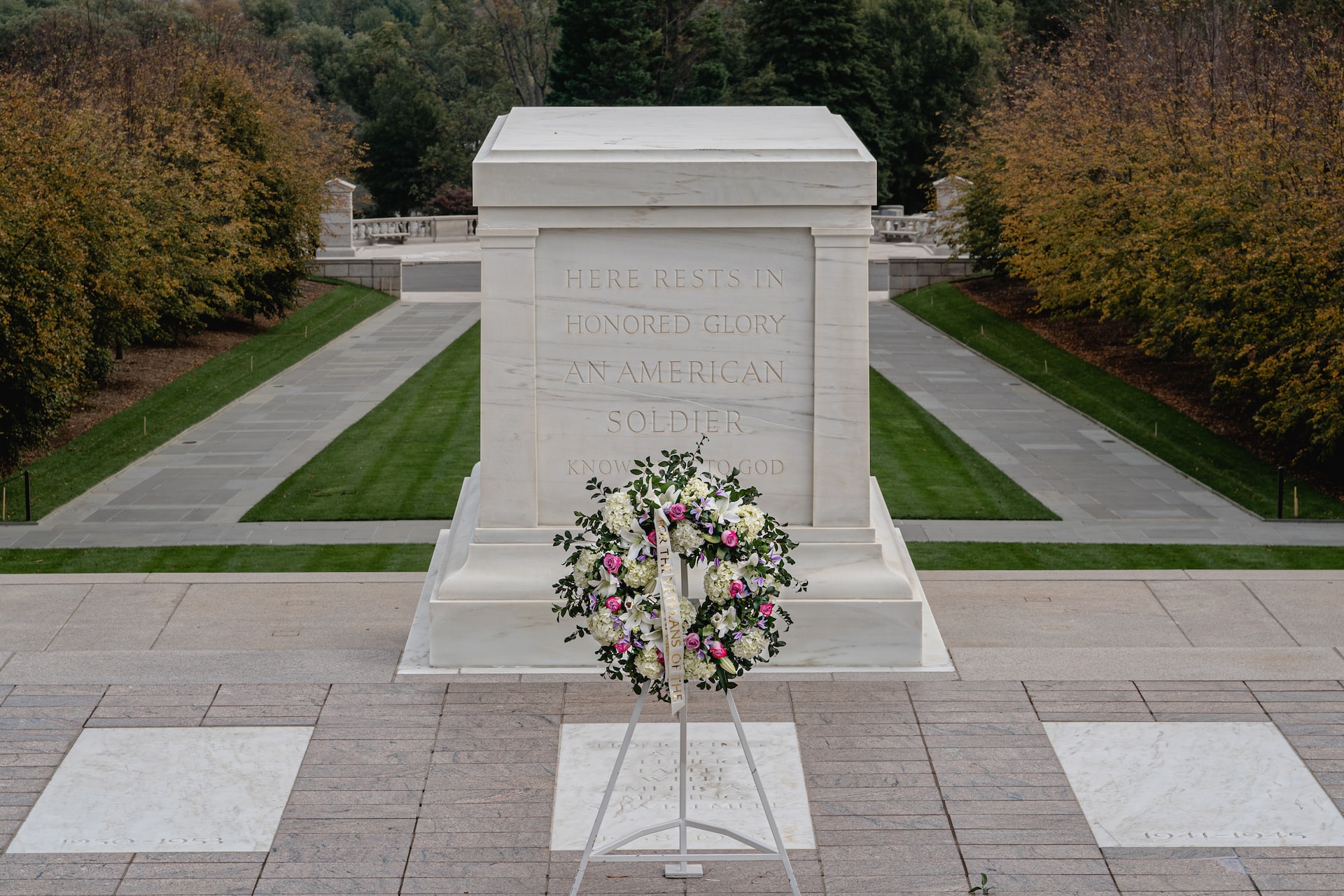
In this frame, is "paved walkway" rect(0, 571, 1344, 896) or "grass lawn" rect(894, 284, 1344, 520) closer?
"paved walkway" rect(0, 571, 1344, 896)

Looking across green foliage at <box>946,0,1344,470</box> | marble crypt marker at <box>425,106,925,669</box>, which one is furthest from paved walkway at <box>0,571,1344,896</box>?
green foliage at <box>946,0,1344,470</box>

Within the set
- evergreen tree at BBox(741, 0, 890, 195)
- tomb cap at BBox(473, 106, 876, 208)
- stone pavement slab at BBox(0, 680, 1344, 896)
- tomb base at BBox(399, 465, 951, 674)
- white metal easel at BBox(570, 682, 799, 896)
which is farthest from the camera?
evergreen tree at BBox(741, 0, 890, 195)

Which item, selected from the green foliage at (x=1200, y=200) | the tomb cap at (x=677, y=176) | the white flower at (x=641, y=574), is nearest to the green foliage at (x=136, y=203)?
the tomb cap at (x=677, y=176)

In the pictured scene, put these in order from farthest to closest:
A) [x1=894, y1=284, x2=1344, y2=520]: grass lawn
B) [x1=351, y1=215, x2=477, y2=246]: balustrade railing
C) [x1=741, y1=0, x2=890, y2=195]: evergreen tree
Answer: [x1=741, y1=0, x2=890, y2=195]: evergreen tree
[x1=351, y1=215, x2=477, y2=246]: balustrade railing
[x1=894, y1=284, x2=1344, y2=520]: grass lawn

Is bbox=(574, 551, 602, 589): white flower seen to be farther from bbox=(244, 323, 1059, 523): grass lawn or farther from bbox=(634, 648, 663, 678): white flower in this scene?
bbox=(244, 323, 1059, 523): grass lawn

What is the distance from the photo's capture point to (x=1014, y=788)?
7.94 metres

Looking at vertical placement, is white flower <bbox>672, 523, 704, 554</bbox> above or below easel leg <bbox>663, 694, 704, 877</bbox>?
above

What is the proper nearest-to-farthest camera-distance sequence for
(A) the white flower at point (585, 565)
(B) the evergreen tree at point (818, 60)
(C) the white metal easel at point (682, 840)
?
1. (C) the white metal easel at point (682, 840)
2. (A) the white flower at point (585, 565)
3. (B) the evergreen tree at point (818, 60)

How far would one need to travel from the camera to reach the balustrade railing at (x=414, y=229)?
163 ft

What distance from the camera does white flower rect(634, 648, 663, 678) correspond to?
664cm

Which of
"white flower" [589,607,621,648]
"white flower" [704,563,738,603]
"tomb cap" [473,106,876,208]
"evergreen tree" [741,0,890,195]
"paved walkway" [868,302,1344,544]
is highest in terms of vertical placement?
"evergreen tree" [741,0,890,195]

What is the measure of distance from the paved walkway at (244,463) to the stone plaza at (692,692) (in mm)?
3745

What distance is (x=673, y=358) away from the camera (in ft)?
31.5

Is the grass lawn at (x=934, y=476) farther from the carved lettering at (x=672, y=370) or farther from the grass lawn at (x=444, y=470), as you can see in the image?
the carved lettering at (x=672, y=370)
